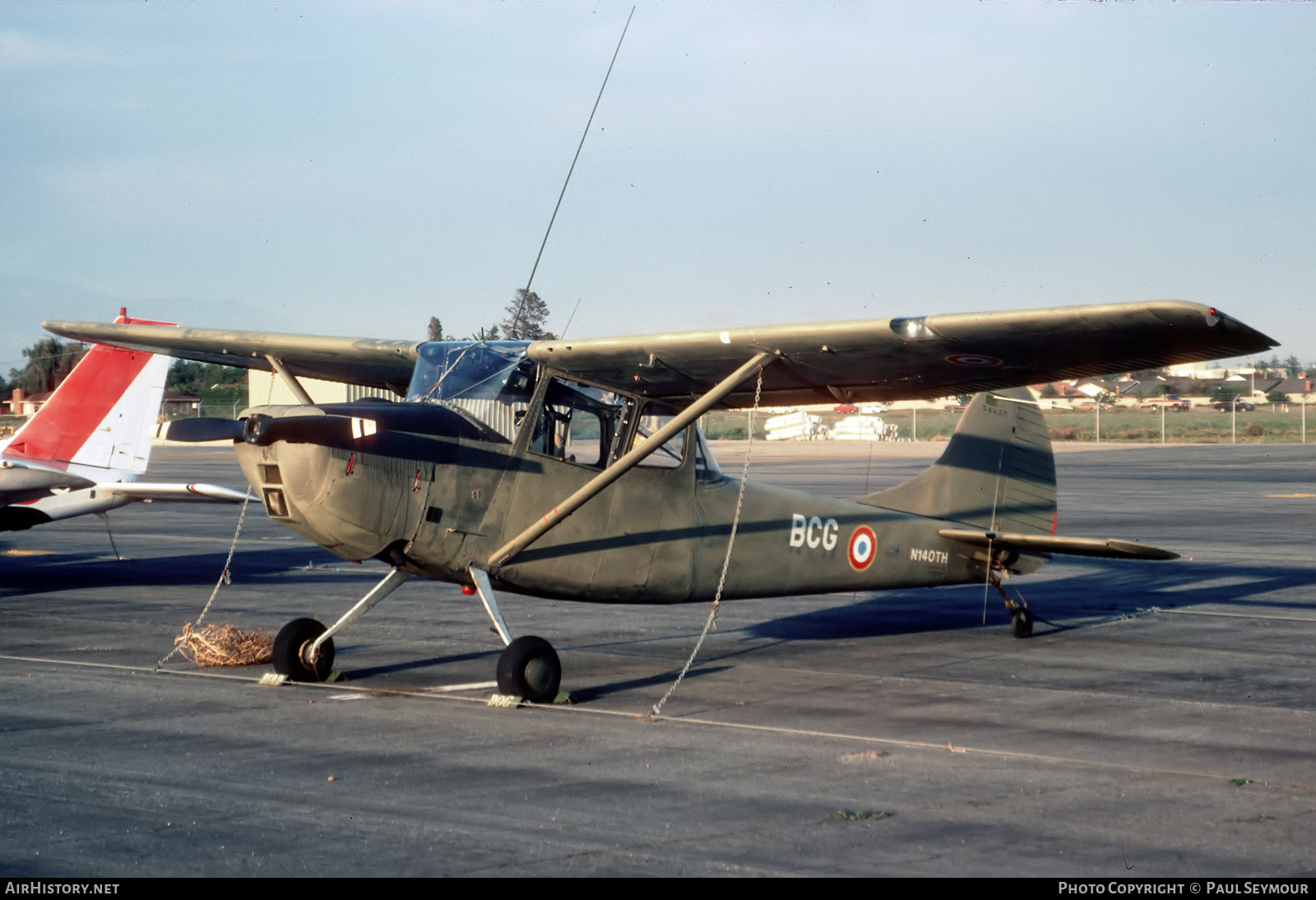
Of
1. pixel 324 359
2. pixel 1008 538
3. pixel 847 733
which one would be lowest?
pixel 847 733

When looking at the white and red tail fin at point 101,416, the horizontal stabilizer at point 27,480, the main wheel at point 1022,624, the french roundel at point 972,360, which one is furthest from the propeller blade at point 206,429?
the white and red tail fin at point 101,416

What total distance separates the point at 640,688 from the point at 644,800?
3146 millimetres

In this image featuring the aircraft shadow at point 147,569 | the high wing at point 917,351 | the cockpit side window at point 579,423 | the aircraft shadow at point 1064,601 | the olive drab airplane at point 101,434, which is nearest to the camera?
the high wing at point 917,351

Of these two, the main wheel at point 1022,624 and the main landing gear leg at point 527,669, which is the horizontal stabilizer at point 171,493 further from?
the main wheel at point 1022,624

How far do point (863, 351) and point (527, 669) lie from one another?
3187mm

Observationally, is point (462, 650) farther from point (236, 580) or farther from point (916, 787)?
point (236, 580)

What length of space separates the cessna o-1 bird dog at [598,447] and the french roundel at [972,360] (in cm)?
5

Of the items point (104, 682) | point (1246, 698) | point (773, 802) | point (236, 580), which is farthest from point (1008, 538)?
point (236, 580)

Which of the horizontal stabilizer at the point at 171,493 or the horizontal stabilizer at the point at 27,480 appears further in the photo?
the horizontal stabilizer at the point at 171,493

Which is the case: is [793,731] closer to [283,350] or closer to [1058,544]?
[1058,544]

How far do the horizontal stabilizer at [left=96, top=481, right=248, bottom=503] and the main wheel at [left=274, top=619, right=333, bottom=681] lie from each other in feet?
21.3

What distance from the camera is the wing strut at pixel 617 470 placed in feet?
28.4

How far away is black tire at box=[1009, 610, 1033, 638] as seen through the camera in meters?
11.6

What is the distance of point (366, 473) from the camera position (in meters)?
8.02
